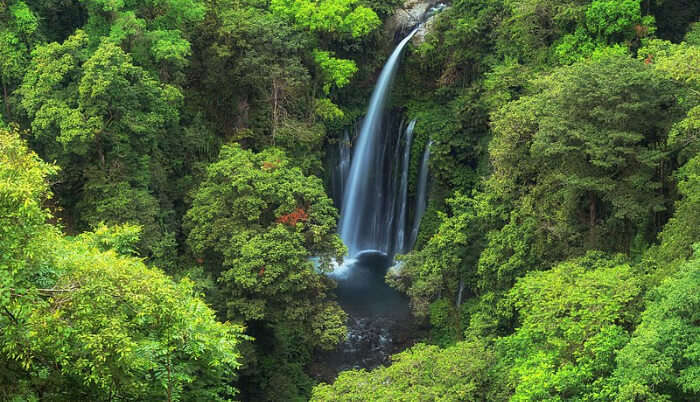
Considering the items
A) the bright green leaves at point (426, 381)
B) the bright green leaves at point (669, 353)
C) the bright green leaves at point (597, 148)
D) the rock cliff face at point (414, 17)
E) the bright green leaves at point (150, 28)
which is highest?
the rock cliff face at point (414, 17)

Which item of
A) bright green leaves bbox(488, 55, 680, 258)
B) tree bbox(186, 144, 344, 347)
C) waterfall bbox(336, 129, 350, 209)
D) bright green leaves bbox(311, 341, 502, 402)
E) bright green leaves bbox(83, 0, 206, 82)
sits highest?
bright green leaves bbox(83, 0, 206, 82)

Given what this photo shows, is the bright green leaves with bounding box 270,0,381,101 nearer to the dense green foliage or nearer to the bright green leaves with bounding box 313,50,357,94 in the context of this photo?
the bright green leaves with bounding box 313,50,357,94

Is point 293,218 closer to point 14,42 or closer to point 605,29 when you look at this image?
point 14,42

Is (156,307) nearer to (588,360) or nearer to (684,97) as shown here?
(588,360)

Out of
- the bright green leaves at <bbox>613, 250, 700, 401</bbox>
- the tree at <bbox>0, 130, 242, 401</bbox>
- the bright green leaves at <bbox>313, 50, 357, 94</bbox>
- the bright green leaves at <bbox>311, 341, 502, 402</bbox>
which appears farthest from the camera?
the bright green leaves at <bbox>313, 50, 357, 94</bbox>

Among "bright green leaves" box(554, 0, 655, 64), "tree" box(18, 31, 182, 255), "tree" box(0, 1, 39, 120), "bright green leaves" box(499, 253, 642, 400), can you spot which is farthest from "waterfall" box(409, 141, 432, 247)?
"tree" box(0, 1, 39, 120)

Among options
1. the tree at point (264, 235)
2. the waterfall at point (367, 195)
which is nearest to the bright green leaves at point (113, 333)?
the tree at point (264, 235)

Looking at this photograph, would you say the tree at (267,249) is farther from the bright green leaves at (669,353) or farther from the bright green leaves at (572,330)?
the bright green leaves at (669,353)
